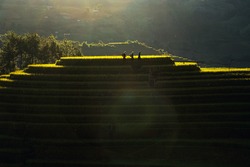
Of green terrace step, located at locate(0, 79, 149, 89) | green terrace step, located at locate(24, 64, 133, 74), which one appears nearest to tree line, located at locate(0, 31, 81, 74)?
green terrace step, located at locate(24, 64, 133, 74)

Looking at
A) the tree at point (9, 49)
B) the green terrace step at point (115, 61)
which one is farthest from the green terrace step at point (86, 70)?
the tree at point (9, 49)

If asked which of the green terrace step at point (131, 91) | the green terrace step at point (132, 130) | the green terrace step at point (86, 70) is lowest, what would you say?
the green terrace step at point (132, 130)

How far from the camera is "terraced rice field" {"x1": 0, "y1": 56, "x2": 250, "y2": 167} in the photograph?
38281mm

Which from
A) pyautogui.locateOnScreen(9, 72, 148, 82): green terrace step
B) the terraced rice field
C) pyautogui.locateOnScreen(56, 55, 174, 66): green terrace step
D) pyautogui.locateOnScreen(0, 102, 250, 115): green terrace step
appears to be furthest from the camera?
pyautogui.locateOnScreen(56, 55, 174, 66): green terrace step

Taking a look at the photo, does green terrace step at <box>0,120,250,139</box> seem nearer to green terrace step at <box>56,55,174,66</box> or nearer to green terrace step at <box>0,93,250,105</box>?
green terrace step at <box>0,93,250,105</box>

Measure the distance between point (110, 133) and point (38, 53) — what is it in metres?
43.4

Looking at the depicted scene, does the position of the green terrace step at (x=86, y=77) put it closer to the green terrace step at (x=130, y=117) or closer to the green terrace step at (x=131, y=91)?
the green terrace step at (x=131, y=91)

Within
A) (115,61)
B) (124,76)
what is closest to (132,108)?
(124,76)

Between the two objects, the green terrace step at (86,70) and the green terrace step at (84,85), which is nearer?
the green terrace step at (84,85)

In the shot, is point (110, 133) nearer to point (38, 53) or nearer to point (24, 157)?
point (24, 157)

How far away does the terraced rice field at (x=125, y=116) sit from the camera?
38.3 m

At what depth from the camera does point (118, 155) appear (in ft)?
126

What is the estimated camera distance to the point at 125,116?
4109 centimetres

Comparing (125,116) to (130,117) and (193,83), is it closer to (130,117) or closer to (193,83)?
(130,117)
